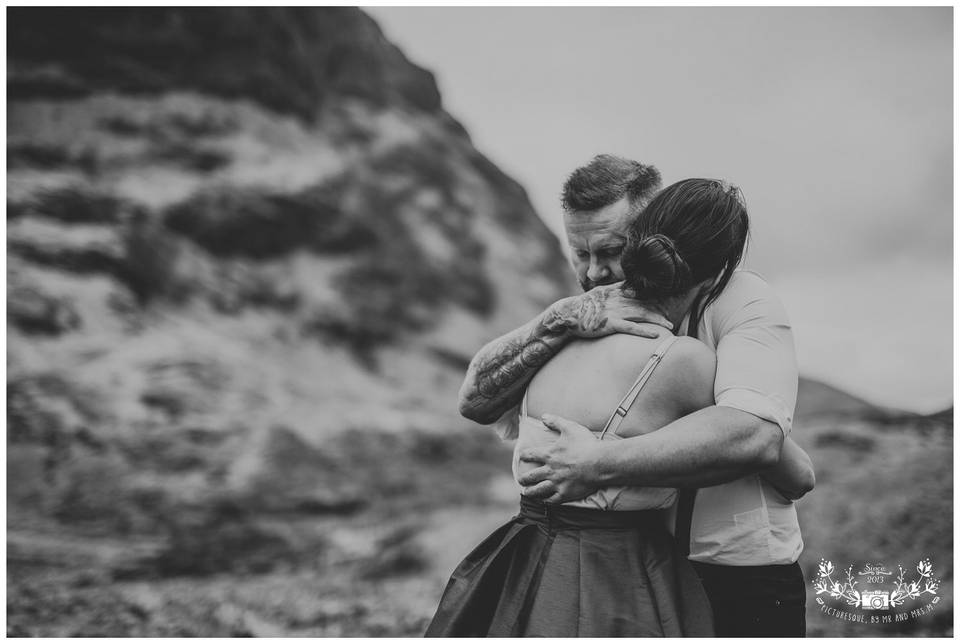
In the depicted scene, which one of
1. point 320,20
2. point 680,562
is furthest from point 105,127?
point 680,562

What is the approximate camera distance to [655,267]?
133cm

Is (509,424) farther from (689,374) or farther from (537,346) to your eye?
(689,374)

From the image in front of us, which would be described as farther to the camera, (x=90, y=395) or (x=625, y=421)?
(x=90, y=395)

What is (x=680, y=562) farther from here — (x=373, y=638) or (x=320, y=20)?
(x=320, y=20)

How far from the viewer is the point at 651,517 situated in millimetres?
1392

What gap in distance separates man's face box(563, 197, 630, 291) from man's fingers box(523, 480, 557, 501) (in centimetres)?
59

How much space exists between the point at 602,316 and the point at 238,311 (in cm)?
634

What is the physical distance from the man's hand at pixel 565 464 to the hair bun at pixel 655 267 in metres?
0.26

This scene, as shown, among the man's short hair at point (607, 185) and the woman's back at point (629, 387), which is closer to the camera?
the woman's back at point (629, 387)

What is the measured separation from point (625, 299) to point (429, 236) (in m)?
7.49

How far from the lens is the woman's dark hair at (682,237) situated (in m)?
1.34

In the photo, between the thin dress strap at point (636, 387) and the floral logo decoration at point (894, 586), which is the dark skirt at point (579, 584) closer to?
the thin dress strap at point (636, 387)

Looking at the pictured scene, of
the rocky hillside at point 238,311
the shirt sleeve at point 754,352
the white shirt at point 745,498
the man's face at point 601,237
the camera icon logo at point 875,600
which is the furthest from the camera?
the rocky hillside at point 238,311

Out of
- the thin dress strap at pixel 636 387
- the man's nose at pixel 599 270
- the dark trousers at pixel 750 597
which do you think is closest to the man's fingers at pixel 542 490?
the thin dress strap at pixel 636 387
